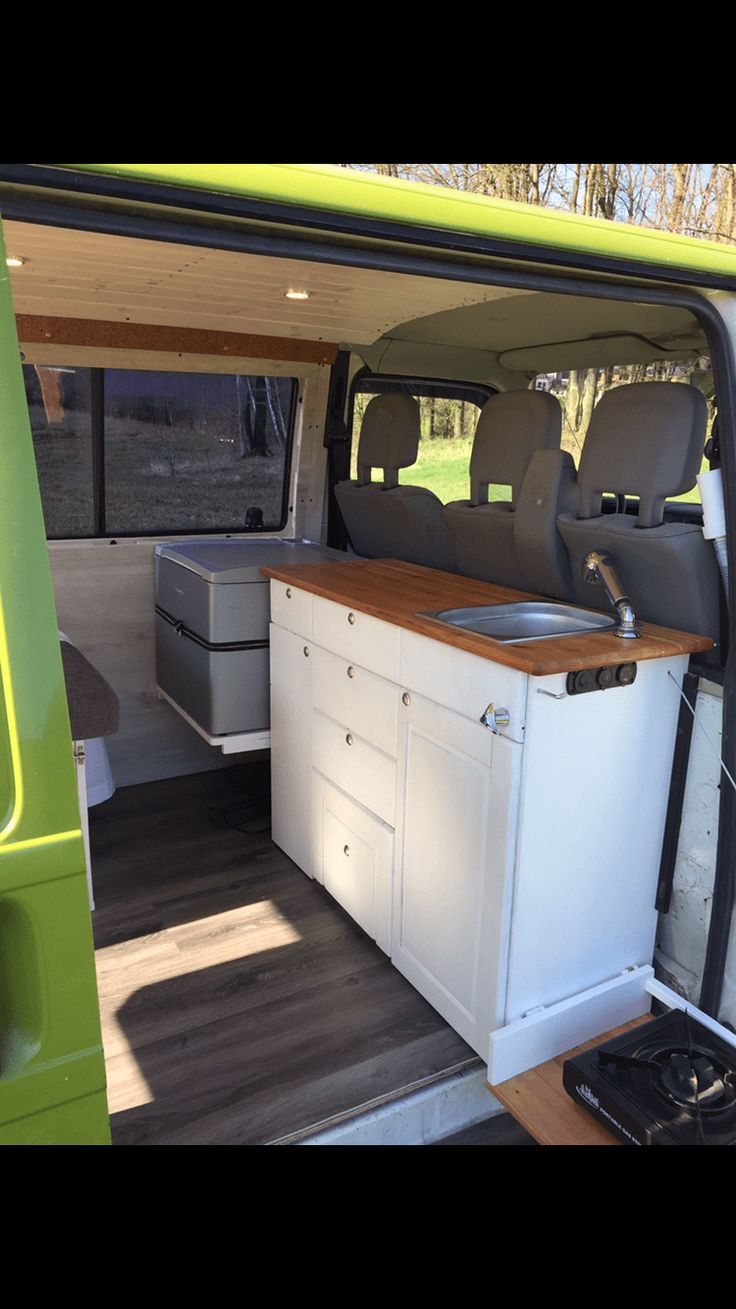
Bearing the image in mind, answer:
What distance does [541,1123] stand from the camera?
2029 millimetres

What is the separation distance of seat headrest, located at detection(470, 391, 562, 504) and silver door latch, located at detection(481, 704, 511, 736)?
4.62ft

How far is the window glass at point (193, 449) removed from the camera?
3682mm

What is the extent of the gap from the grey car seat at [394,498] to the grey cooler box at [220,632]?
1.01 ft

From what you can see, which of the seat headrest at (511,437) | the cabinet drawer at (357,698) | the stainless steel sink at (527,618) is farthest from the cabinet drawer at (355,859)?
the seat headrest at (511,437)

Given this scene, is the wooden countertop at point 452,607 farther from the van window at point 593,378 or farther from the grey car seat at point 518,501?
the van window at point 593,378

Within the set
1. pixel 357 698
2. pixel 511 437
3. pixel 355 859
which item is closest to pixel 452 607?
pixel 357 698

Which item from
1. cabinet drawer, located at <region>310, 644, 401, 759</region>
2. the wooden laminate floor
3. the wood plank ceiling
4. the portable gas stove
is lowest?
the wooden laminate floor

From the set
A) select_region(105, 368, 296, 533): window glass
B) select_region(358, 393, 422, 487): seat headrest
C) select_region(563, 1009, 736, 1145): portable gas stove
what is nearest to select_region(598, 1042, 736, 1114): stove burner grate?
select_region(563, 1009, 736, 1145): portable gas stove

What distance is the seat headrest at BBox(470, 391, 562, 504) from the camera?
3232 mm

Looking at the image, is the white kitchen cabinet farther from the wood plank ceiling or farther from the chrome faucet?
the wood plank ceiling

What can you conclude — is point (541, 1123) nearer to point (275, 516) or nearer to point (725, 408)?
point (725, 408)
